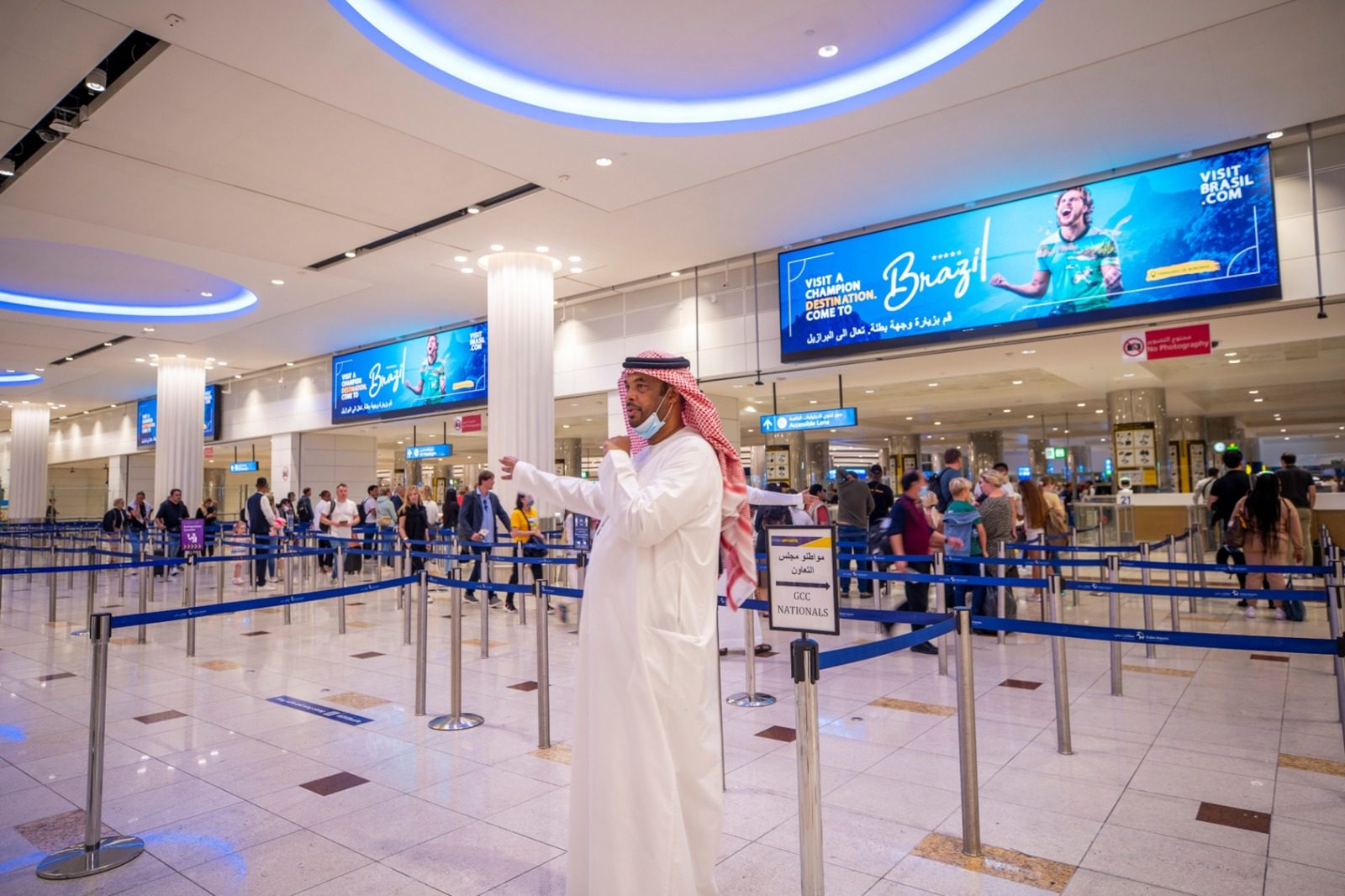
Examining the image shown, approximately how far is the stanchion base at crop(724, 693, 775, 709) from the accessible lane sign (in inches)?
74.2

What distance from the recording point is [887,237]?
10266 mm

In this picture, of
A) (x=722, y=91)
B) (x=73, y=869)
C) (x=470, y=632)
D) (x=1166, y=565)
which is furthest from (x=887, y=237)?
(x=73, y=869)

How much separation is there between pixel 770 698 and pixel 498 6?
560cm

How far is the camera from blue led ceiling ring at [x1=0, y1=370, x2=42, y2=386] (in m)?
22.3

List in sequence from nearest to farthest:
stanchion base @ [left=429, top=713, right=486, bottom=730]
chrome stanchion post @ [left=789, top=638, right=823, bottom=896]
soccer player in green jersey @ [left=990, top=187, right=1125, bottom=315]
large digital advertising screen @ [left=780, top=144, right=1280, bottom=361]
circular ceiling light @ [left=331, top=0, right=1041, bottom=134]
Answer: chrome stanchion post @ [left=789, top=638, right=823, bottom=896], stanchion base @ [left=429, top=713, right=486, bottom=730], circular ceiling light @ [left=331, top=0, right=1041, bottom=134], large digital advertising screen @ [left=780, top=144, right=1280, bottom=361], soccer player in green jersey @ [left=990, top=187, right=1125, bottom=315]

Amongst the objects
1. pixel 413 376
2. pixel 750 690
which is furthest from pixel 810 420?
pixel 413 376

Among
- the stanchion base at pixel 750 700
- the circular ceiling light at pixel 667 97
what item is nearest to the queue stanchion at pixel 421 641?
the stanchion base at pixel 750 700

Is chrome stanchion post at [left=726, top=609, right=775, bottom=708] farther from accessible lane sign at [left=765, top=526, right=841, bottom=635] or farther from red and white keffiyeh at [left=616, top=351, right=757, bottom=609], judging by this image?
red and white keffiyeh at [left=616, top=351, right=757, bottom=609]

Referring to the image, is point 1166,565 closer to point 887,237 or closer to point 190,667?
point 887,237

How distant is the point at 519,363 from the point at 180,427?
1225cm

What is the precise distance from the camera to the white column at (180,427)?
18859mm

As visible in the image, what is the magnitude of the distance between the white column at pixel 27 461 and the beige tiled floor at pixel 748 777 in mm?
26411

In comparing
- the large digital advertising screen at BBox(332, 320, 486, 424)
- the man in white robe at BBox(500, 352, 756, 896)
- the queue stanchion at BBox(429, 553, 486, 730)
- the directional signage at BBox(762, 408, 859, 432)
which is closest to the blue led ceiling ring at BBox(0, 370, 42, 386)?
the large digital advertising screen at BBox(332, 320, 486, 424)

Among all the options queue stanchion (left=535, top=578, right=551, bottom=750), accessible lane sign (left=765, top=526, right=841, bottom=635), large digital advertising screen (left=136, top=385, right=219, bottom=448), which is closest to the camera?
accessible lane sign (left=765, top=526, right=841, bottom=635)
